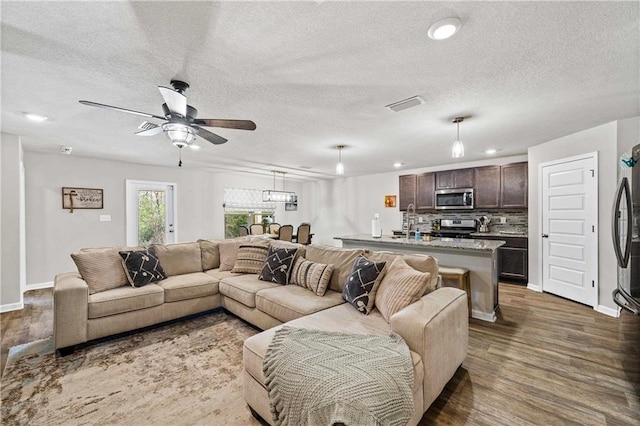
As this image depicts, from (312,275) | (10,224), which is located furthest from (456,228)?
(10,224)

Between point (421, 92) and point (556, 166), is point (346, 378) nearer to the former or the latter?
point (421, 92)

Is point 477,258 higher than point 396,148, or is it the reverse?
point 396,148

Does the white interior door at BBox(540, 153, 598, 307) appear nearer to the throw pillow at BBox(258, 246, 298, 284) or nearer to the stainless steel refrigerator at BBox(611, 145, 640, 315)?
the stainless steel refrigerator at BBox(611, 145, 640, 315)

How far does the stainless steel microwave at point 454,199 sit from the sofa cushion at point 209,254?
4.58 meters

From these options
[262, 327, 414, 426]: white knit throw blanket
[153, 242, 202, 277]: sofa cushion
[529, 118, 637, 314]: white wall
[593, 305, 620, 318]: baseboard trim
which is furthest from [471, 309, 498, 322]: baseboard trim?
[153, 242, 202, 277]: sofa cushion

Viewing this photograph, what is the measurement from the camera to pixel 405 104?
8.52 feet

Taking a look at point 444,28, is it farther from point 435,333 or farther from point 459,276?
point 459,276

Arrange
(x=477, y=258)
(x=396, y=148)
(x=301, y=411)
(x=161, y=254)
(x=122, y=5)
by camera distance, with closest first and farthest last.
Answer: (x=301, y=411)
(x=122, y=5)
(x=477, y=258)
(x=161, y=254)
(x=396, y=148)

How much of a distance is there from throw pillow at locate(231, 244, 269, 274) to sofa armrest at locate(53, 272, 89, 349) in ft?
5.06

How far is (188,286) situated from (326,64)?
2.80 meters

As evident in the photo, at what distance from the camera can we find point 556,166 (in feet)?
13.1

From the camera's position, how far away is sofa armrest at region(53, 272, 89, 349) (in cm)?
239

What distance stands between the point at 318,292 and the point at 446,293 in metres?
1.17

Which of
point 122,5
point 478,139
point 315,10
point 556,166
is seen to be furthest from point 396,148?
point 122,5
